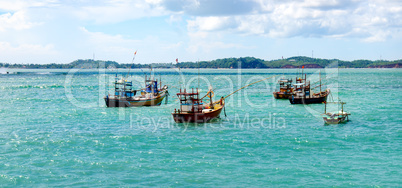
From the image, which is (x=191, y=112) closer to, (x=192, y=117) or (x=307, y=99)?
(x=192, y=117)

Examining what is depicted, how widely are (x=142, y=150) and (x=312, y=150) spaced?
11832 millimetres

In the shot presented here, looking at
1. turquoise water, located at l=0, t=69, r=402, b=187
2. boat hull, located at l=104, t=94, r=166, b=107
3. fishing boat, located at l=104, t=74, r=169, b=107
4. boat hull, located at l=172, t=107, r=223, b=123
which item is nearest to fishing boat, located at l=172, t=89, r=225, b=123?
boat hull, located at l=172, t=107, r=223, b=123

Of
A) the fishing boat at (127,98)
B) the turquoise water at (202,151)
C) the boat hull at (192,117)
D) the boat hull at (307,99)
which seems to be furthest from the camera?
the boat hull at (307,99)

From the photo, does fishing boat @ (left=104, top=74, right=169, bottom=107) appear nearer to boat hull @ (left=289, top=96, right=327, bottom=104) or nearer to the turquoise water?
the turquoise water

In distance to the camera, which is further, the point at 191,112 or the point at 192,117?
the point at 191,112

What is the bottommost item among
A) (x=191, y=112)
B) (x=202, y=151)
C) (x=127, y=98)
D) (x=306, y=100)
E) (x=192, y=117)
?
(x=202, y=151)

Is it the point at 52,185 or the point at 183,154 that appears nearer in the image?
the point at 52,185

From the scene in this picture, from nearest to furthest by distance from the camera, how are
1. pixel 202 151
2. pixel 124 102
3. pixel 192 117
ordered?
1. pixel 202 151
2. pixel 192 117
3. pixel 124 102

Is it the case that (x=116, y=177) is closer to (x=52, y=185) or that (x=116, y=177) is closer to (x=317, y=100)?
(x=52, y=185)

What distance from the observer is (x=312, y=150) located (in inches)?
1006

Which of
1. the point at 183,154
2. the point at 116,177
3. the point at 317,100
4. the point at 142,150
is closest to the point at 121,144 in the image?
the point at 142,150

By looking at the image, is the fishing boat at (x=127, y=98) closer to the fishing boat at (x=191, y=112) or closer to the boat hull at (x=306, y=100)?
the fishing boat at (x=191, y=112)

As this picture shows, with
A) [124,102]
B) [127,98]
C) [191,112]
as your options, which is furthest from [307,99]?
[124,102]

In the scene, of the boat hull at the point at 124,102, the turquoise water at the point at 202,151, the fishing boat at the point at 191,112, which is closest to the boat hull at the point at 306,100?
the turquoise water at the point at 202,151
